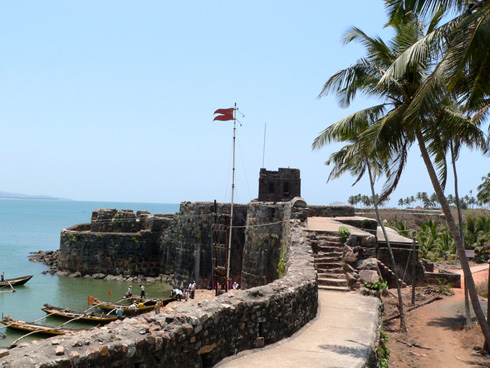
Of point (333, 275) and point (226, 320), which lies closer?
point (226, 320)

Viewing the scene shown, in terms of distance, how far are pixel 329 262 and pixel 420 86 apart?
21.2 ft

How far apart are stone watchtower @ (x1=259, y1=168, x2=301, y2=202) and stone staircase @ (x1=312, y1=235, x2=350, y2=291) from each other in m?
19.6

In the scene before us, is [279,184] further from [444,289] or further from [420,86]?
[420,86]

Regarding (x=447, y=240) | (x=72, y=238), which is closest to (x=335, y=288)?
(x=447, y=240)

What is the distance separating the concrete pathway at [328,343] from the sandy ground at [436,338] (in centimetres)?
176

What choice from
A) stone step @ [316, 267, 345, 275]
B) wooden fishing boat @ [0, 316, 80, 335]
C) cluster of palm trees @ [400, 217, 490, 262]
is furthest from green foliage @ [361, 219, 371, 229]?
wooden fishing boat @ [0, 316, 80, 335]

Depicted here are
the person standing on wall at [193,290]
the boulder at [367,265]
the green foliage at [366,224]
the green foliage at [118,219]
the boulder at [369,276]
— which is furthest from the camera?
the green foliage at [118,219]

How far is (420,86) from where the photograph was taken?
36.0 feet

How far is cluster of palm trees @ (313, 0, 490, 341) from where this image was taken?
30.3ft

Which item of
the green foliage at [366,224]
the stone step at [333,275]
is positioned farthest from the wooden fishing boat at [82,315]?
the stone step at [333,275]

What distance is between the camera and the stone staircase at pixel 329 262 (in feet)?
47.2

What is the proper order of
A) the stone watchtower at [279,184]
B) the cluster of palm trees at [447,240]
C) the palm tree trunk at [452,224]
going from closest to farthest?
the palm tree trunk at [452,224] < the cluster of palm trees at [447,240] < the stone watchtower at [279,184]

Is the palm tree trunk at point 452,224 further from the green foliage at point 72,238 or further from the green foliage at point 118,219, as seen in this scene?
the green foliage at point 72,238

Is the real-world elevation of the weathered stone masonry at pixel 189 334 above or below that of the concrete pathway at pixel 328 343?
above
